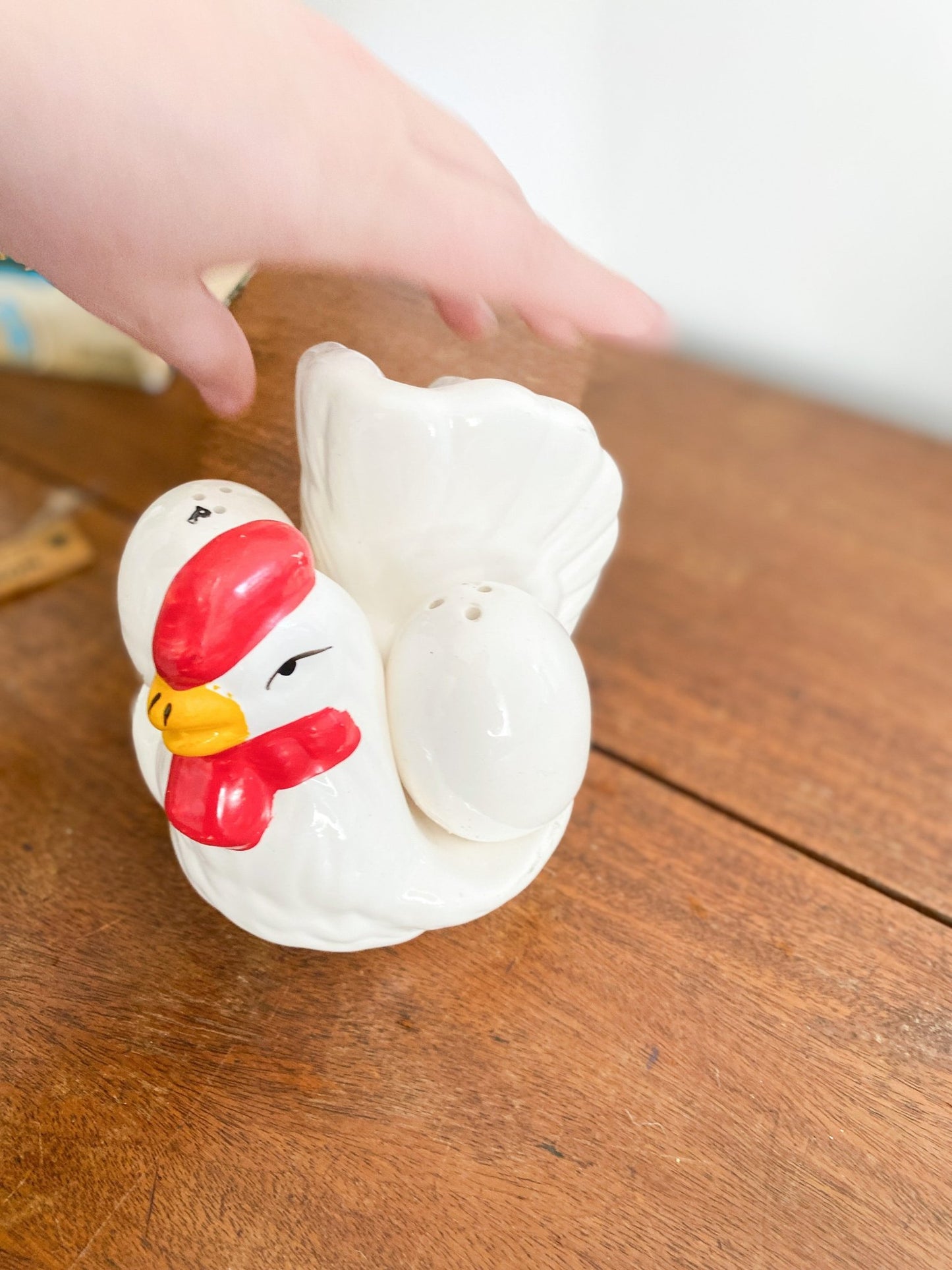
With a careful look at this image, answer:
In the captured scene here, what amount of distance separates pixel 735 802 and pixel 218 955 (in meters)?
0.27

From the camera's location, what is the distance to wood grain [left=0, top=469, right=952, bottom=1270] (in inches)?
14.0

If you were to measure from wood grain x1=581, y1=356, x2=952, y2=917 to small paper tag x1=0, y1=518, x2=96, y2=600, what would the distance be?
0.32 meters

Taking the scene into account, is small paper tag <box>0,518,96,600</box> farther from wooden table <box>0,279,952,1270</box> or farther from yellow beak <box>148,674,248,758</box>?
yellow beak <box>148,674,248,758</box>

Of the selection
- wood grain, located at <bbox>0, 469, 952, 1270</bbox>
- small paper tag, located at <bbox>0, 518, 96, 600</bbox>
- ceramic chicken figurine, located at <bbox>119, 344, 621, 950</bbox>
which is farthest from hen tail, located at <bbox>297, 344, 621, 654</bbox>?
small paper tag, located at <bbox>0, 518, 96, 600</bbox>

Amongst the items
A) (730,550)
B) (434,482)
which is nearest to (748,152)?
(730,550)

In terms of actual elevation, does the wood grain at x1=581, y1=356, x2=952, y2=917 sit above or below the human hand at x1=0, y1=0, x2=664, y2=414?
below

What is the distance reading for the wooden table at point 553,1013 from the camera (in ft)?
1.18

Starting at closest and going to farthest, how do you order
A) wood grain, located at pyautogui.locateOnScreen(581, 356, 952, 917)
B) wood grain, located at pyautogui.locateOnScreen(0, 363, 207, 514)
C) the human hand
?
1. the human hand
2. wood grain, located at pyautogui.locateOnScreen(581, 356, 952, 917)
3. wood grain, located at pyautogui.locateOnScreen(0, 363, 207, 514)

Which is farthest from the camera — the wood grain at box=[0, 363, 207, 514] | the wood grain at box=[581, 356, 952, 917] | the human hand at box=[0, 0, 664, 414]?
the wood grain at box=[0, 363, 207, 514]

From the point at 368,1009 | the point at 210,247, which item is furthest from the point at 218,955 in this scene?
the point at 210,247

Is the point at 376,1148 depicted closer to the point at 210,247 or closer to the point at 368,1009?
the point at 368,1009

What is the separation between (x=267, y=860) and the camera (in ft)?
1.19

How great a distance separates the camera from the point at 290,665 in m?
0.33

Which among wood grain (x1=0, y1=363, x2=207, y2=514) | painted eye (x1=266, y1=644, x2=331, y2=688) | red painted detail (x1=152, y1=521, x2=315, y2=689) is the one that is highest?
red painted detail (x1=152, y1=521, x2=315, y2=689)
